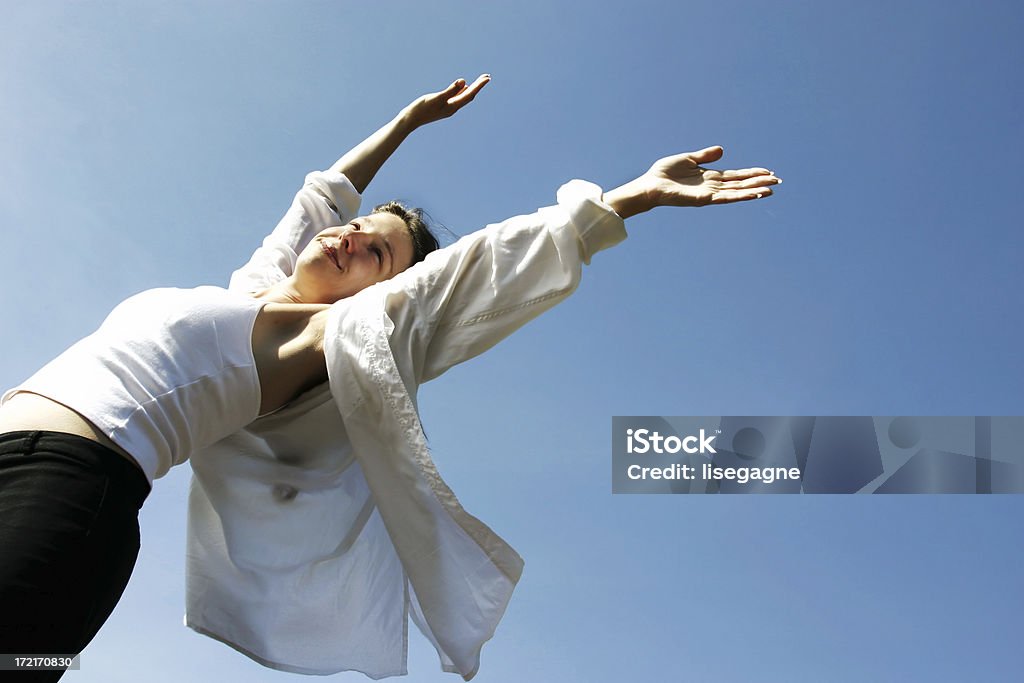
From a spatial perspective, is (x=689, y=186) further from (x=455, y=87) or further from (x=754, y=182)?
(x=455, y=87)

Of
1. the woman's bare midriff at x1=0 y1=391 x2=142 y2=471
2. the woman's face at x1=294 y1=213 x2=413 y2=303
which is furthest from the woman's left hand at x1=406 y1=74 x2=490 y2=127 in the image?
the woman's bare midriff at x1=0 y1=391 x2=142 y2=471

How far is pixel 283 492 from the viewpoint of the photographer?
9.07ft

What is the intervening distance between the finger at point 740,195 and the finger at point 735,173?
0.08 meters

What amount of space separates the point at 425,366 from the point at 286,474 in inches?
22.3

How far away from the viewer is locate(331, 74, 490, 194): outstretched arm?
3.73 m

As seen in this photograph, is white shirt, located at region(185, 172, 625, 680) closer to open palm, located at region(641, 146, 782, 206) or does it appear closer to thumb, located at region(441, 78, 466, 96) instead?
open palm, located at region(641, 146, 782, 206)

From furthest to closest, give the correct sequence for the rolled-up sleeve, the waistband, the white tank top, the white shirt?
the rolled-up sleeve → the white shirt → the white tank top → the waistband

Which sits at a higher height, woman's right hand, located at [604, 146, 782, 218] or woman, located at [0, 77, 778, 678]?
woman's right hand, located at [604, 146, 782, 218]

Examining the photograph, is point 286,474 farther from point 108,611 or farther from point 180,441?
point 108,611

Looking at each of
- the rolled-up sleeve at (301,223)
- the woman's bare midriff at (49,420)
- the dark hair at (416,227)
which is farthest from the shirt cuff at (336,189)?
the woman's bare midriff at (49,420)

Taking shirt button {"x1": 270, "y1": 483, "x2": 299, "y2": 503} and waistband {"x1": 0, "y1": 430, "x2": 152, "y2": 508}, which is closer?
waistband {"x1": 0, "y1": 430, "x2": 152, "y2": 508}

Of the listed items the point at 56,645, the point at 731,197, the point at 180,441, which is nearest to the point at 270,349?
the point at 180,441

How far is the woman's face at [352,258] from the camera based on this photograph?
309cm
